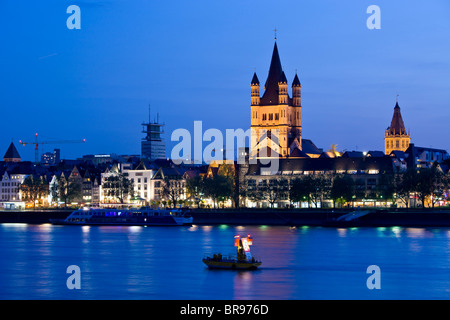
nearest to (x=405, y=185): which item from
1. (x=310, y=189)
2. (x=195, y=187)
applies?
(x=310, y=189)

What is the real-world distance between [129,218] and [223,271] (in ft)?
214

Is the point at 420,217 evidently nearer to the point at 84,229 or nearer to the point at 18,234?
the point at 84,229

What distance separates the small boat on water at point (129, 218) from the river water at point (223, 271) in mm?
18762

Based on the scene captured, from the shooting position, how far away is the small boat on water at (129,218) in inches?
4865

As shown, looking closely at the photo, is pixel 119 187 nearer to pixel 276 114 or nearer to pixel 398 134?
pixel 276 114

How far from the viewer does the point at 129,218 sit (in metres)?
126

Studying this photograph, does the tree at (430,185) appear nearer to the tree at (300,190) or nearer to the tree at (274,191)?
the tree at (300,190)

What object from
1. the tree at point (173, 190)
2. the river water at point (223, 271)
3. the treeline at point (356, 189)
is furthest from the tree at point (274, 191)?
the river water at point (223, 271)

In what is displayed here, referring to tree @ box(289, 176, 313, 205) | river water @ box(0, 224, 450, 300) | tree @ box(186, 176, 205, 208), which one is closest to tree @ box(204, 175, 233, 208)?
tree @ box(186, 176, 205, 208)

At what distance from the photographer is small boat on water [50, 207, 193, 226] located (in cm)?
12356

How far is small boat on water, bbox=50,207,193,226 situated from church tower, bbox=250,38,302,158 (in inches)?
1931

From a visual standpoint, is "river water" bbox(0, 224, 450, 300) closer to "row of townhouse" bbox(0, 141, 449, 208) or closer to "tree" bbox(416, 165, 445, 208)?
"tree" bbox(416, 165, 445, 208)

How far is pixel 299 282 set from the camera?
2286 inches
